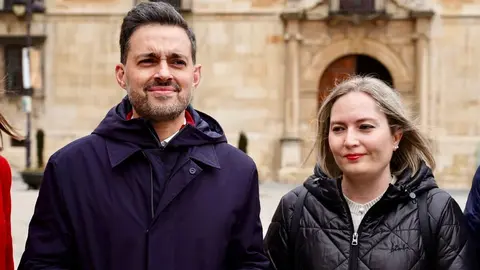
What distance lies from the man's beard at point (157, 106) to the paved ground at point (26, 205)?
5.64 metres

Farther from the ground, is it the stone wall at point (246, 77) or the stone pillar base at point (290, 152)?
the stone wall at point (246, 77)

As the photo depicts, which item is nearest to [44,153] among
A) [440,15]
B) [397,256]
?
[440,15]

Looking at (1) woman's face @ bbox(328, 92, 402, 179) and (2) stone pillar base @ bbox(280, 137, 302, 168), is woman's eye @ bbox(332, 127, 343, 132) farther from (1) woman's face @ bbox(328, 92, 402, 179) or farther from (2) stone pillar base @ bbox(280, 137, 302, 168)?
(2) stone pillar base @ bbox(280, 137, 302, 168)

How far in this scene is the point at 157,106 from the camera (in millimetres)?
3344

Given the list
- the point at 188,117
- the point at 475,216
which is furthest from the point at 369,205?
the point at 188,117

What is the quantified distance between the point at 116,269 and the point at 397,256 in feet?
4.50

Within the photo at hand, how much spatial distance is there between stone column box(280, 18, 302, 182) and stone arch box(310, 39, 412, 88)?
0.78 metres

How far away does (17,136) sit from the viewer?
420cm

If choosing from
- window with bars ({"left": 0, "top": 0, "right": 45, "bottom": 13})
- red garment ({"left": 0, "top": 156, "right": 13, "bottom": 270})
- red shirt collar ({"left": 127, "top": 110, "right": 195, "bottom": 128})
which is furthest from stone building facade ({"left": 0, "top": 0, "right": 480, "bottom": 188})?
red shirt collar ({"left": 127, "top": 110, "right": 195, "bottom": 128})

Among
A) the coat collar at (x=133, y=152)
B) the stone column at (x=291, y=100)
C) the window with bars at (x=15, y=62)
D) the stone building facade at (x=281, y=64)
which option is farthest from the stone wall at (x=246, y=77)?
the coat collar at (x=133, y=152)

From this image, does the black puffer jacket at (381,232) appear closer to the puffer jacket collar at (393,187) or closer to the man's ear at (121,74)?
the puffer jacket collar at (393,187)

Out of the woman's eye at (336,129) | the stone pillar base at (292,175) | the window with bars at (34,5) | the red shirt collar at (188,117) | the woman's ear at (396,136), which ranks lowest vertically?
the stone pillar base at (292,175)

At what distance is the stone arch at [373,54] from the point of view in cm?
2162

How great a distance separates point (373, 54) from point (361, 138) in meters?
18.6
